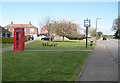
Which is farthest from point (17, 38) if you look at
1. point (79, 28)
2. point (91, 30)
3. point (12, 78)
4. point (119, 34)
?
point (91, 30)

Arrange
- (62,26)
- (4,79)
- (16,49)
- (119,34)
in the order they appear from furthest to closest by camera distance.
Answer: (119,34)
(62,26)
(16,49)
(4,79)

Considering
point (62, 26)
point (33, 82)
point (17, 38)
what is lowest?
point (33, 82)

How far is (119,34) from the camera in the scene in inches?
3484

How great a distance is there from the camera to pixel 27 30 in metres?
79.2

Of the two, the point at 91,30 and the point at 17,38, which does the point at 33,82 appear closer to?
the point at 17,38

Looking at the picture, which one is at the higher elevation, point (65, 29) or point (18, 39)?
point (65, 29)

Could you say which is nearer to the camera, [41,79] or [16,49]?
[41,79]

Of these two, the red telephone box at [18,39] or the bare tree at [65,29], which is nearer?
the red telephone box at [18,39]

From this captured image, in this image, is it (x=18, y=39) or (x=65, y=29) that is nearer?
(x=18, y=39)

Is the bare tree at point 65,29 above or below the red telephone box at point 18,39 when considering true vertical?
above

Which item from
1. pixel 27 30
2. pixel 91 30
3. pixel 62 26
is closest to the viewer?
pixel 62 26

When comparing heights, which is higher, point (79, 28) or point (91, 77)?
point (79, 28)

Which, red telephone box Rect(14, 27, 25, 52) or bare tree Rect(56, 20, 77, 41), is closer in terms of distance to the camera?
red telephone box Rect(14, 27, 25, 52)

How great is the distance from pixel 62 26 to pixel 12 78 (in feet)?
131
